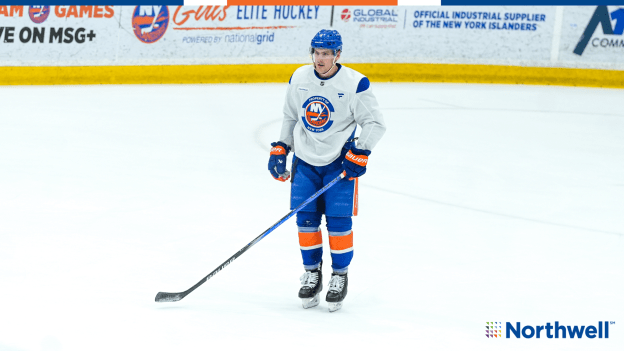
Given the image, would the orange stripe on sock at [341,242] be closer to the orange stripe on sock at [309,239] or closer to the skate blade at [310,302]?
the orange stripe on sock at [309,239]

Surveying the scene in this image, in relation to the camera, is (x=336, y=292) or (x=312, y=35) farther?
(x=312, y=35)

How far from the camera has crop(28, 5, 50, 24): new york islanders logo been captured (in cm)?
869

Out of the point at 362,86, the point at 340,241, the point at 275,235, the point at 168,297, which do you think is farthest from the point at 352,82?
the point at 275,235

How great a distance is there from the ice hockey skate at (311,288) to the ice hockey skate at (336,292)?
0.06 metres

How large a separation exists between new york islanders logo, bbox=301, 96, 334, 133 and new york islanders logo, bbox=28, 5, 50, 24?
7.00 metres

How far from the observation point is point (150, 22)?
29.6ft

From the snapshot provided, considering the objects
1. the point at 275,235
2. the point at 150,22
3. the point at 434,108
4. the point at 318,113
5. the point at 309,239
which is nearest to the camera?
the point at 318,113

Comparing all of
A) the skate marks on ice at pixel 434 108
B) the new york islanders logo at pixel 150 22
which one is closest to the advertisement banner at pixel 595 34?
the skate marks on ice at pixel 434 108

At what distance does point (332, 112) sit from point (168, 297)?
3.11 feet

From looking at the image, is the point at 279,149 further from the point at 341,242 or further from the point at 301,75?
the point at 341,242

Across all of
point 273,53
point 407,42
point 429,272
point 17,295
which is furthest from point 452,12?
point 17,295

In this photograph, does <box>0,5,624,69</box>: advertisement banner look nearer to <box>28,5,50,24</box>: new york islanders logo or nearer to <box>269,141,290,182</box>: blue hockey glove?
<box>28,5,50,24</box>: new york islanders logo

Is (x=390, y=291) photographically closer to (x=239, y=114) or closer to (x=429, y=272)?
(x=429, y=272)

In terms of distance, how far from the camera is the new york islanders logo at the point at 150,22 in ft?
29.5
